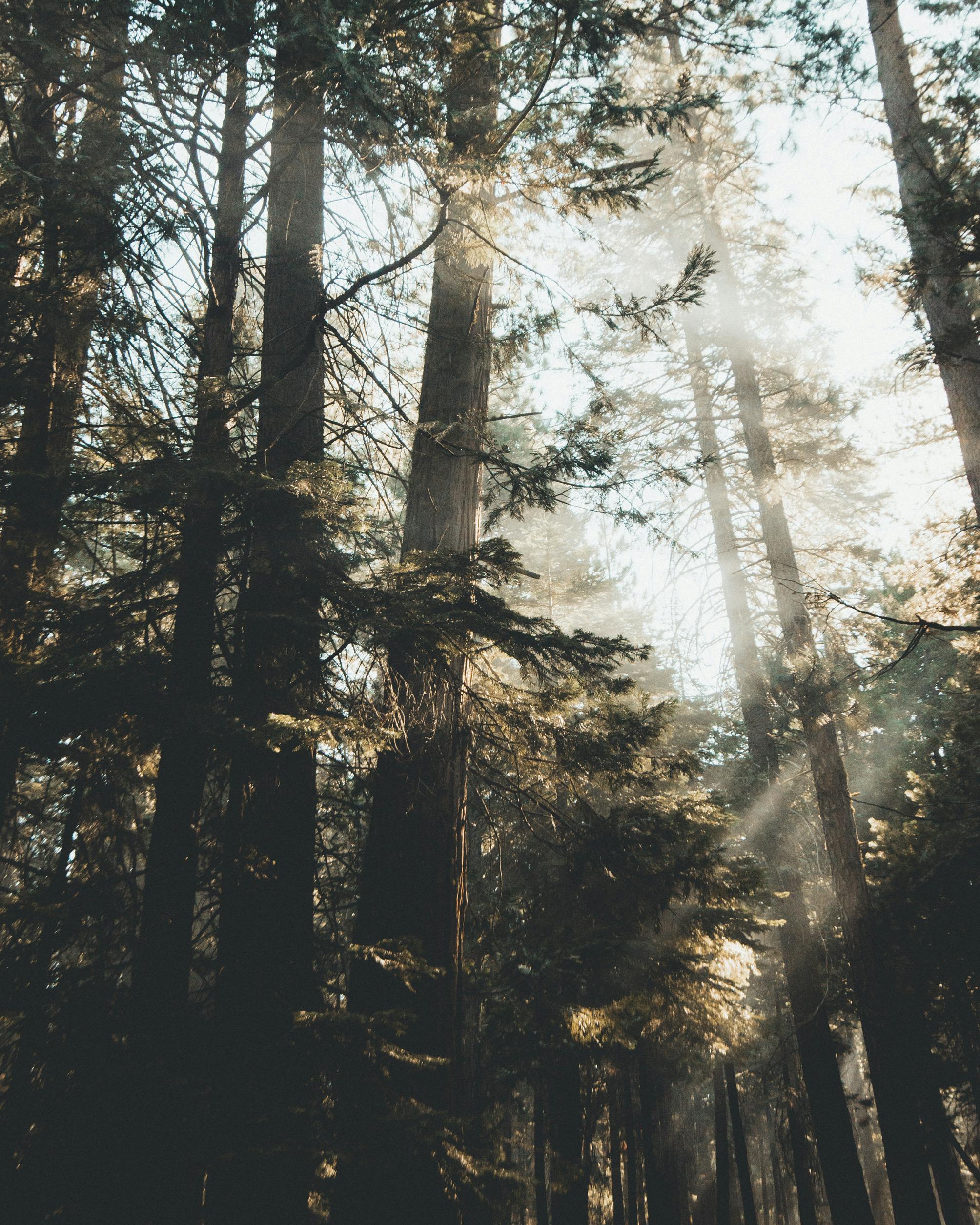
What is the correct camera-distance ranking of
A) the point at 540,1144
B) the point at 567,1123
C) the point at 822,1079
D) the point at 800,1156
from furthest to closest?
the point at 800,1156 → the point at 822,1079 → the point at 567,1123 → the point at 540,1144

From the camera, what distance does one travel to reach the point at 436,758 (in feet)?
15.5

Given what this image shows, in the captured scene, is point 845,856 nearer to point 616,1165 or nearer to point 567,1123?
point 567,1123

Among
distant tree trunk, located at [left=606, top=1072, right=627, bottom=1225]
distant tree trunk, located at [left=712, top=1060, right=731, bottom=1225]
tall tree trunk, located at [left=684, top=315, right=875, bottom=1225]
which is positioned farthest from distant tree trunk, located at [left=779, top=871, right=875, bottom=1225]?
distant tree trunk, located at [left=606, top=1072, right=627, bottom=1225]

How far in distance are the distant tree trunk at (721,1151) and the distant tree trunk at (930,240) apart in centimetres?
1219

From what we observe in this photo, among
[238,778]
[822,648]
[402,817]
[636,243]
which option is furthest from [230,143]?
[636,243]

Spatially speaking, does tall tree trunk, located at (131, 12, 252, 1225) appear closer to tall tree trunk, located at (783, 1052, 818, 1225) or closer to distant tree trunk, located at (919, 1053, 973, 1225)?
distant tree trunk, located at (919, 1053, 973, 1225)

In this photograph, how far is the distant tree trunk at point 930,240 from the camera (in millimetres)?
6562

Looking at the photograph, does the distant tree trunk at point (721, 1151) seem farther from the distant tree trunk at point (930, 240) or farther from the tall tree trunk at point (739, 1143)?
the distant tree trunk at point (930, 240)

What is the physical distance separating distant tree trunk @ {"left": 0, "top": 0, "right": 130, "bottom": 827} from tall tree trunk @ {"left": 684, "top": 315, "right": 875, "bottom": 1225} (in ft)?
15.9

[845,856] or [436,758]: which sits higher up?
[845,856]

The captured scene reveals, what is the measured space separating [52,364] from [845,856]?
11.4 metres

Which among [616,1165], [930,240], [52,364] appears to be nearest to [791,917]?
[616,1165]

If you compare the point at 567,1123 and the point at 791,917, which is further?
the point at 791,917

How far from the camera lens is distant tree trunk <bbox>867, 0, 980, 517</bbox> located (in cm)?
656
